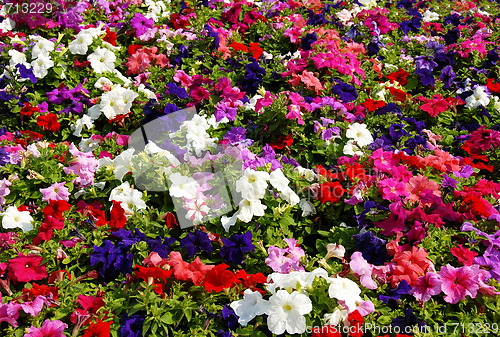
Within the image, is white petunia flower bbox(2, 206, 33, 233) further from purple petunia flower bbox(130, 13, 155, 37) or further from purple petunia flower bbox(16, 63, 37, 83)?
purple petunia flower bbox(130, 13, 155, 37)

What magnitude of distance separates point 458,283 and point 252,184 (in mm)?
1355

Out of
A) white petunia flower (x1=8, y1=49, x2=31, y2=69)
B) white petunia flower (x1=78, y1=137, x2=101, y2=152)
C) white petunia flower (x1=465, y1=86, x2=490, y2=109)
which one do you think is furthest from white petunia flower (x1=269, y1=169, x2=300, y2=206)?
white petunia flower (x1=8, y1=49, x2=31, y2=69)

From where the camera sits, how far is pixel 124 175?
313cm

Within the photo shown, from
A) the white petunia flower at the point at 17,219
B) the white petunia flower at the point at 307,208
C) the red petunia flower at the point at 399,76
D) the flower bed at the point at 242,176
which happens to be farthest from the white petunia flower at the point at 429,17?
the white petunia flower at the point at 17,219

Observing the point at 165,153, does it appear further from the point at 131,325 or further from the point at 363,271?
the point at 363,271

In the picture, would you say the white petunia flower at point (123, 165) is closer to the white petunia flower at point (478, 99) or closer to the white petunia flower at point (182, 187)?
the white petunia flower at point (182, 187)

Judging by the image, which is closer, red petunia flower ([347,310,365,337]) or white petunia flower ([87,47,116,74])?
red petunia flower ([347,310,365,337])

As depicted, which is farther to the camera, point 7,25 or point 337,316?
point 7,25

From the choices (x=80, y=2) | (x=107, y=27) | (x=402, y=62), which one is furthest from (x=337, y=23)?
(x=80, y=2)

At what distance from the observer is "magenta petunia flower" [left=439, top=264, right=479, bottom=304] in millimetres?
2326

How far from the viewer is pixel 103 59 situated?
4.32 metres

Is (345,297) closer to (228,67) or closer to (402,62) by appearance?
(228,67)

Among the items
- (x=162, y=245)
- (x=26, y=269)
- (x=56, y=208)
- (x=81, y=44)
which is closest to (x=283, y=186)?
(x=162, y=245)

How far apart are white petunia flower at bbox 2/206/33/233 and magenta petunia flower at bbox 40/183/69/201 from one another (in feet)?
0.55
